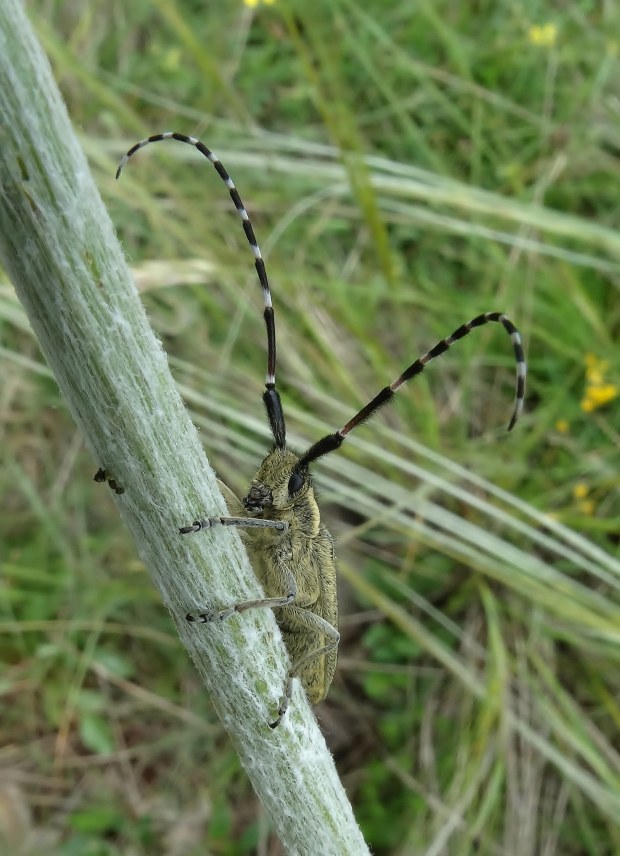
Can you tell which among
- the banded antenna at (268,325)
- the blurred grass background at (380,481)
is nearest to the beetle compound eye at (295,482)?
the banded antenna at (268,325)

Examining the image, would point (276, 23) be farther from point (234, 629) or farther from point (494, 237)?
point (234, 629)

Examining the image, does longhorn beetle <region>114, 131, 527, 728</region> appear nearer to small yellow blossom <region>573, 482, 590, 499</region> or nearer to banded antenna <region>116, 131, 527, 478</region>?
banded antenna <region>116, 131, 527, 478</region>

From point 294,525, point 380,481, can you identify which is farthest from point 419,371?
point 380,481

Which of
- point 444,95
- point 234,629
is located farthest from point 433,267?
point 234,629

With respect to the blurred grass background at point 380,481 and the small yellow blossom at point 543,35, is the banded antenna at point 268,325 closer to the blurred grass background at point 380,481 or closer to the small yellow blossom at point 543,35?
the blurred grass background at point 380,481

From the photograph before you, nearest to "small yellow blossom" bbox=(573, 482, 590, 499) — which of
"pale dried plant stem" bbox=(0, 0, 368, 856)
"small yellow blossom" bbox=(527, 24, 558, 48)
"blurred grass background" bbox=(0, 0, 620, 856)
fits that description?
"blurred grass background" bbox=(0, 0, 620, 856)

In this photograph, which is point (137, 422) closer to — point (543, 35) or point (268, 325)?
point (268, 325)
